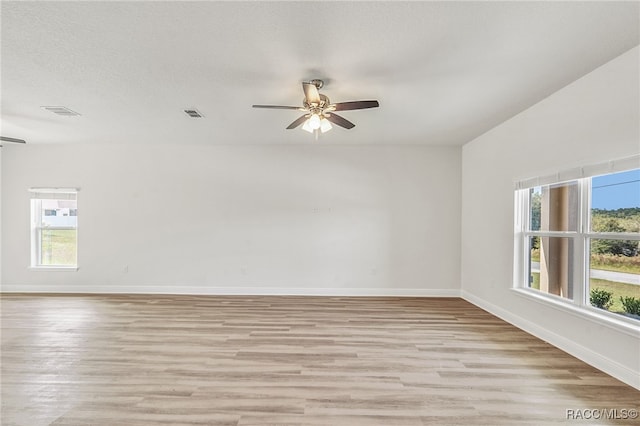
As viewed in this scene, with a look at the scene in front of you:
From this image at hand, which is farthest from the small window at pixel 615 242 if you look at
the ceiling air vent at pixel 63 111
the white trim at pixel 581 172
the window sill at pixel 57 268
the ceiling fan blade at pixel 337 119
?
the window sill at pixel 57 268

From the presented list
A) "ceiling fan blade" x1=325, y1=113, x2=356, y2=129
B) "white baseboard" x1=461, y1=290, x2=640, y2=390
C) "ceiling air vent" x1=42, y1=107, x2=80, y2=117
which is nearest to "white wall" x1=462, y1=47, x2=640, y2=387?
"white baseboard" x1=461, y1=290, x2=640, y2=390

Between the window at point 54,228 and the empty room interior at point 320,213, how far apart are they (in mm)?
46

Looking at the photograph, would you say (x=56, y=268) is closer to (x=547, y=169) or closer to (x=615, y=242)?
(x=547, y=169)

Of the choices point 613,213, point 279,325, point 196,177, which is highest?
point 196,177

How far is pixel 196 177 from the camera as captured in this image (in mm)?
5508

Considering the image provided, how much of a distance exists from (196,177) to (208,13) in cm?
392

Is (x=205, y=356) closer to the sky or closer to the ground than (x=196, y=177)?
closer to the ground

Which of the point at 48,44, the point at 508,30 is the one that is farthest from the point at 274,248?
the point at 508,30

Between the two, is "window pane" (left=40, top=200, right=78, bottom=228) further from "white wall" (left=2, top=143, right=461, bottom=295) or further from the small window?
the small window

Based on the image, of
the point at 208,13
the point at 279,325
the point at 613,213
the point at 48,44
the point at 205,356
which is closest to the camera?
the point at 208,13

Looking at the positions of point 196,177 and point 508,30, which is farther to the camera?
point 196,177

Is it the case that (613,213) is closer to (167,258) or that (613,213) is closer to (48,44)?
(48,44)

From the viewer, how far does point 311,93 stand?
2.62 metres

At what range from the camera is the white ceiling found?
1951 mm
